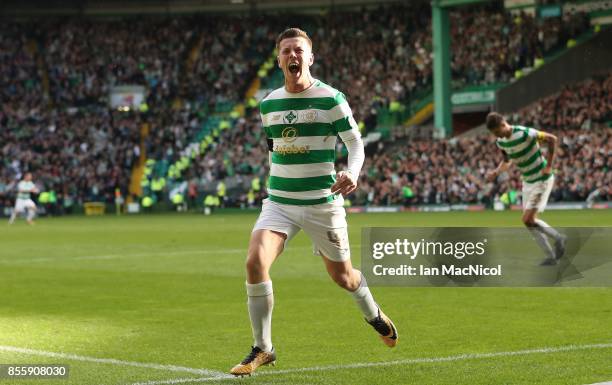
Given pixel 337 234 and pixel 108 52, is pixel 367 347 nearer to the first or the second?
pixel 337 234

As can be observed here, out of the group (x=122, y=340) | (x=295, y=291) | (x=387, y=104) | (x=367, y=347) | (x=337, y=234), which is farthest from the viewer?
(x=387, y=104)

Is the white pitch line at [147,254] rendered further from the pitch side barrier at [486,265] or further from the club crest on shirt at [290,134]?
the club crest on shirt at [290,134]

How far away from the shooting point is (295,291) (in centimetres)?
1416

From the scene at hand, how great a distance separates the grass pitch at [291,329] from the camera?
25.9 ft

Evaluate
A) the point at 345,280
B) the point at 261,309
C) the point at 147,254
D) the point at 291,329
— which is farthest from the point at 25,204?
the point at 261,309

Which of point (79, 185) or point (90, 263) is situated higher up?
point (90, 263)

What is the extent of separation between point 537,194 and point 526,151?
26.9 inches

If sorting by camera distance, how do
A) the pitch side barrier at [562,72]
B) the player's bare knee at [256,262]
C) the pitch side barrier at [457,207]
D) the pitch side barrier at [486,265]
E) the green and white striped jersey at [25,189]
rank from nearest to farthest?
the player's bare knee at [256,262] → the pitch side barrier at [486,265] → the pitch side barrier at [457,207] → the green and white striped jersey at [25,189] → the pitch side barrier at [562,72]

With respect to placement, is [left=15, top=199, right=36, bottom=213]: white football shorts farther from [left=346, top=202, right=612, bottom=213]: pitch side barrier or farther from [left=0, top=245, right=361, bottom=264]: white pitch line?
[left=0, top=245, right=361, bottom=264]: white pitch line

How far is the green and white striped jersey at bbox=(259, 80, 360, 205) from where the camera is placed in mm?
8156

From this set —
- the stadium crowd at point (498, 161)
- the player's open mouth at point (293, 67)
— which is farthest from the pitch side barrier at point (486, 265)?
the stadium crowd at point (498, 161)

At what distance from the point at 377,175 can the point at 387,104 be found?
579cm

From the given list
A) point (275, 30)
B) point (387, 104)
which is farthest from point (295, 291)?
point (275, 30)

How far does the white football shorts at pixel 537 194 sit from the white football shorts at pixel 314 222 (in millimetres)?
8986
